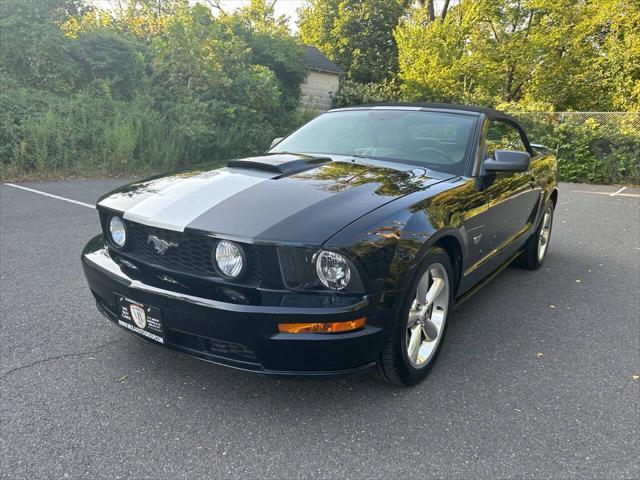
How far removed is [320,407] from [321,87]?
2381 centimetres

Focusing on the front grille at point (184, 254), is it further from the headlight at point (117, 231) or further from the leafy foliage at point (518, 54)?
the leafy foliage at point (518, 54)

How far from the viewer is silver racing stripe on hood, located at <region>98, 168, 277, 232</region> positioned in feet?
7.42

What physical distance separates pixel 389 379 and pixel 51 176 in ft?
29.9

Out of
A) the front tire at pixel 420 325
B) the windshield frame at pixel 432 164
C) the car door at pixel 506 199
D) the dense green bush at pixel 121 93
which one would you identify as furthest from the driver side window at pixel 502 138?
the dense green bush at pixel 121 93

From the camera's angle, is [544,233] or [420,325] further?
[544,233]

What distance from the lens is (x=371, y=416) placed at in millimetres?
2301

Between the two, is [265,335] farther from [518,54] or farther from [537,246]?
[518,54]

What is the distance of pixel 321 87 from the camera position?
24578 mm

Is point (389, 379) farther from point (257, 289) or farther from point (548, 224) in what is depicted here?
point (548, 224)

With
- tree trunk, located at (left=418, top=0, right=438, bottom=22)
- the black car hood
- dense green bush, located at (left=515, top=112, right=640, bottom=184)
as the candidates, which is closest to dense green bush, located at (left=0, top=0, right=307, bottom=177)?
dense green bush, located at (left=515, top=112, right=640, bottom=184)

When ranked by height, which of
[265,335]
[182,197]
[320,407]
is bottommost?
[320,407]

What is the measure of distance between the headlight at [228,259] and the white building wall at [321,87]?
21.0m

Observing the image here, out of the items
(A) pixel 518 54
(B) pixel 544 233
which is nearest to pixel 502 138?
(B) pixel 544 233

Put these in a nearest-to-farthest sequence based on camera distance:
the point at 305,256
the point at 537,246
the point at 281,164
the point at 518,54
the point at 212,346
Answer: the point at 305,256
the point at 212,346
the point at 281,164
the point at 537,246
the point at 518,54
